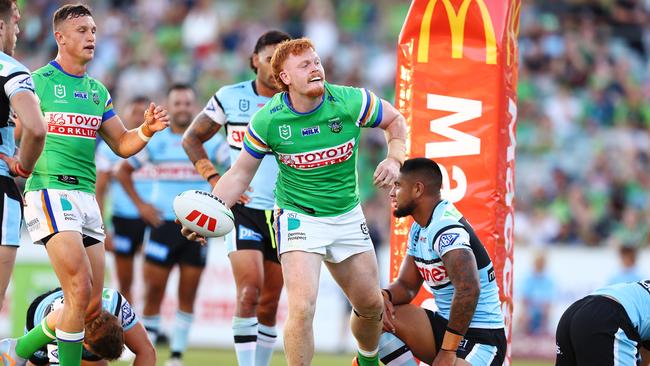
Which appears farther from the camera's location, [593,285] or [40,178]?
[593,285]

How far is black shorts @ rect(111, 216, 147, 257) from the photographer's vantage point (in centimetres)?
1216

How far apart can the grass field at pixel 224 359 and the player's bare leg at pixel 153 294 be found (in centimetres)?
57

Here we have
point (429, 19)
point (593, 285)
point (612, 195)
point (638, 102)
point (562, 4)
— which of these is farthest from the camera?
point (562, 4)

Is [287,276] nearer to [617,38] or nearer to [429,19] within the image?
[429,19]

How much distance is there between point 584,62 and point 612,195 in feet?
11.3

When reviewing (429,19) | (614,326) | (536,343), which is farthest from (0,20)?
(536,343)

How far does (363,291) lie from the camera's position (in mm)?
7234

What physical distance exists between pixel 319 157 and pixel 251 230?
179 centimetres

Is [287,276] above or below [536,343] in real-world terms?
above

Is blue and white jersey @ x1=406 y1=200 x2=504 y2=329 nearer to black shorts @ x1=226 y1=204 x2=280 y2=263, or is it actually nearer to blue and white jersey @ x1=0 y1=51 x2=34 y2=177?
black shorts @ x1=226 y1=204 x2=280 y2=263

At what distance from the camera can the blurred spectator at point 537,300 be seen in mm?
15406

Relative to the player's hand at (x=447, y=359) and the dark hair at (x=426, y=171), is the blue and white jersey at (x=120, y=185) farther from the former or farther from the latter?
the player's hand at (x=447, y=359)

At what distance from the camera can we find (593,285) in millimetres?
15359

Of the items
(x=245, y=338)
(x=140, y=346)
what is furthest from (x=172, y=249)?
(x=140, y=346)
